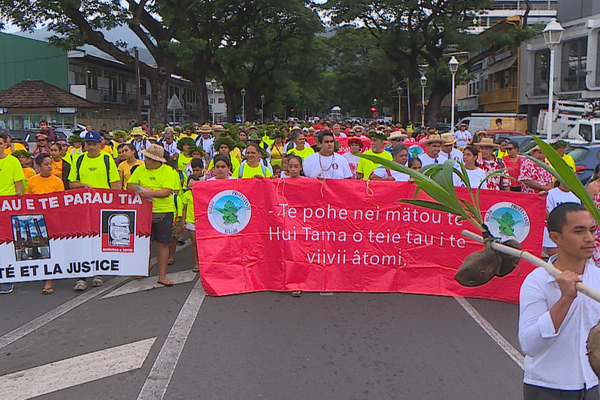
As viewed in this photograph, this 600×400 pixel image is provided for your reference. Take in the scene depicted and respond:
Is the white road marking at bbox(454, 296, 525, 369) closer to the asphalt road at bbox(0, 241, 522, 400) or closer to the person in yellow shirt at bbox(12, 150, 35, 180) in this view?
the asphalt road at bbox(0, 241, 522, 400)

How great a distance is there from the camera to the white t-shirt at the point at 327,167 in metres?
8.29

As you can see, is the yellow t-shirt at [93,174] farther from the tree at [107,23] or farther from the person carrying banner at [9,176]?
the tree at [107,23]

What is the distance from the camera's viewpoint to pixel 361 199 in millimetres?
6871

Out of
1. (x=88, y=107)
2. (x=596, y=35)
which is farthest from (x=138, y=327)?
(x=88, y=107)

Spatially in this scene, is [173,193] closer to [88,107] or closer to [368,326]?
[368,326]

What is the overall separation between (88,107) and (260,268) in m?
36.1

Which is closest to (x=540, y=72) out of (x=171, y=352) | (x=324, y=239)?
(x=324, y=239)

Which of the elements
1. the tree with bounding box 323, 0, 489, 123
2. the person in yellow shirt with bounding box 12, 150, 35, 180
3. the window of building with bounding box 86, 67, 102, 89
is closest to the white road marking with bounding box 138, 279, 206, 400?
the person in yellow shirt with bounding box 12, 150, 35, 180

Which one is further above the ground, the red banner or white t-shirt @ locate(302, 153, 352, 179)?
white t-shirt @ locate(302, 153, 352, 179)

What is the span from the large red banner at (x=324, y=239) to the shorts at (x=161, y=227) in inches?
25.0

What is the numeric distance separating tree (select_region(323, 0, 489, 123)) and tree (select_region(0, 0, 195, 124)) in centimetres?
1496

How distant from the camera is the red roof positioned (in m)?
37.4

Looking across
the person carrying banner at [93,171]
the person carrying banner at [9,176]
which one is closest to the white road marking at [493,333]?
the person carrying banner at [93,171]

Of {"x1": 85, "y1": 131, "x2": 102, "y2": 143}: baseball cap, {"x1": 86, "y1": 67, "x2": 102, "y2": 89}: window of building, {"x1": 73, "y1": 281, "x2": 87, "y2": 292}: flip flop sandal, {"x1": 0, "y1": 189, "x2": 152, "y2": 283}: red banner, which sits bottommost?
{"x1": 73, "y1": 281, "x2": 87, "y2": 292}: flip flop sandal
